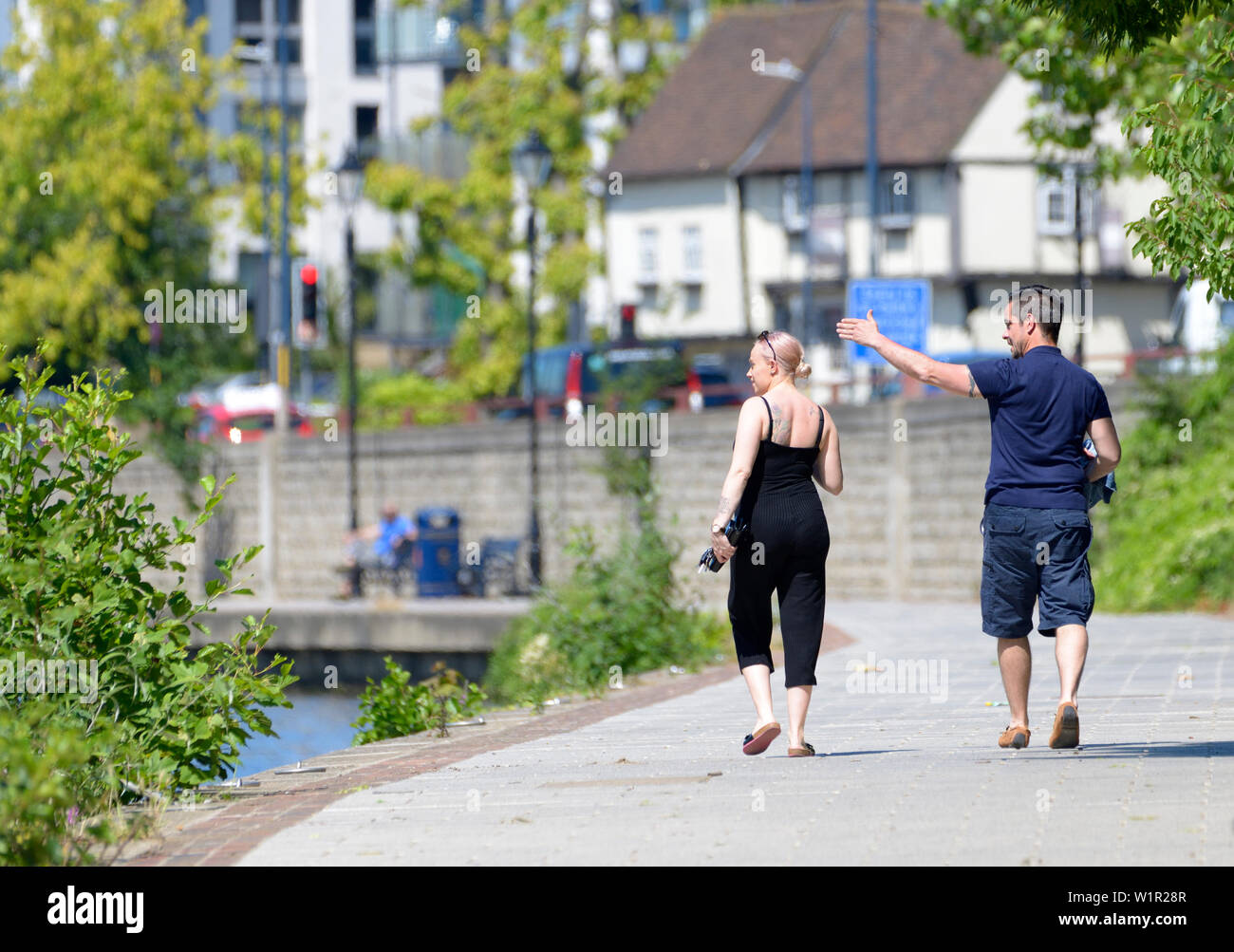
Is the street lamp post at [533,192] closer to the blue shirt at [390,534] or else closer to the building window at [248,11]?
the blue shirt at [390,534]

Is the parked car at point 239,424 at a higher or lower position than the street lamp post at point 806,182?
lower

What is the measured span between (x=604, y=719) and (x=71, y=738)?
5196 millimetres

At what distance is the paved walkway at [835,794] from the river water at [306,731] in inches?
146

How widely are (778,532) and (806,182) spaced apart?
137 feet

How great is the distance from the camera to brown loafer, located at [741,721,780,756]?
8.48 meters

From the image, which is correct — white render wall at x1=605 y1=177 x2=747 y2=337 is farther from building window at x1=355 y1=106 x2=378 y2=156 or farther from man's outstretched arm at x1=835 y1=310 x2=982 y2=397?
man's outstretched arm at x1=835 y1=310 x2=982 y2=397

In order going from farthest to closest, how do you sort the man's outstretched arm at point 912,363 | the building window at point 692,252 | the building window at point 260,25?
the building window at point 260,25
the building window at point 692,252
the man's outstretched arm at point 912,363

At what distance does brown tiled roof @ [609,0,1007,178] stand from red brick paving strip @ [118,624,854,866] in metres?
39.1

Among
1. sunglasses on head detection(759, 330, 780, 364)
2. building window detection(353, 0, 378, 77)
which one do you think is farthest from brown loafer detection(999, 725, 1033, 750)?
building window detection(353, 0, 378, 77)

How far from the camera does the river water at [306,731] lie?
15.6 metres

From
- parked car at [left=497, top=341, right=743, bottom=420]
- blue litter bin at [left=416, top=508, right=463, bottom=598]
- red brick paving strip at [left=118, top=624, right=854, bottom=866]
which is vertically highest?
parked car at [left=497, top=341, right=743, bottom=420]

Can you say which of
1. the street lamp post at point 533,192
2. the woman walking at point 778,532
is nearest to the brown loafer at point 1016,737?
the woman walking at point 778,532

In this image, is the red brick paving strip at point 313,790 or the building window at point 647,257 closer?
the red brick paving strip at point 313,790

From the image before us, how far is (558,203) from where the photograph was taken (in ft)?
148
